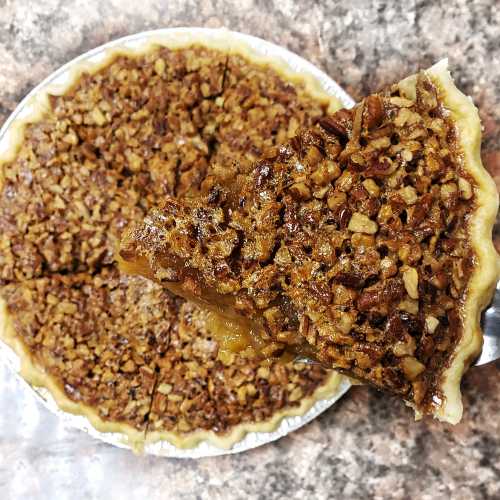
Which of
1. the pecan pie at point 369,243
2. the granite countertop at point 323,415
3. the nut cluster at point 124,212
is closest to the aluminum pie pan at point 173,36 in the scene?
the nut cluster at point 124,212

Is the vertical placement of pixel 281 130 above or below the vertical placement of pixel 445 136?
below

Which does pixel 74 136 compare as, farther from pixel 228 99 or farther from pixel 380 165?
pixel 380 165

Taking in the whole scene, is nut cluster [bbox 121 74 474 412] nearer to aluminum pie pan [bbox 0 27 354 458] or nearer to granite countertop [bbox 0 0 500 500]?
aluminum pie pan [bbox 0 27 354 458]

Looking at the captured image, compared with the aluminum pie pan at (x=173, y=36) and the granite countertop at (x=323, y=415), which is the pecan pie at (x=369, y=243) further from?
the granite countertop at (x=323, y=415)

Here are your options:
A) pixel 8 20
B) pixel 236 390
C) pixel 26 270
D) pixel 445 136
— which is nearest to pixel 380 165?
pixel 445 136

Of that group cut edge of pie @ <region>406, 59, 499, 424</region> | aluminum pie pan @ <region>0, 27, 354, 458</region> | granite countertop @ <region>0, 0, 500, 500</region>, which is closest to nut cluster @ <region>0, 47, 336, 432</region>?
aluminum pie pan @ <region>0, 27, 354, 458</region>
